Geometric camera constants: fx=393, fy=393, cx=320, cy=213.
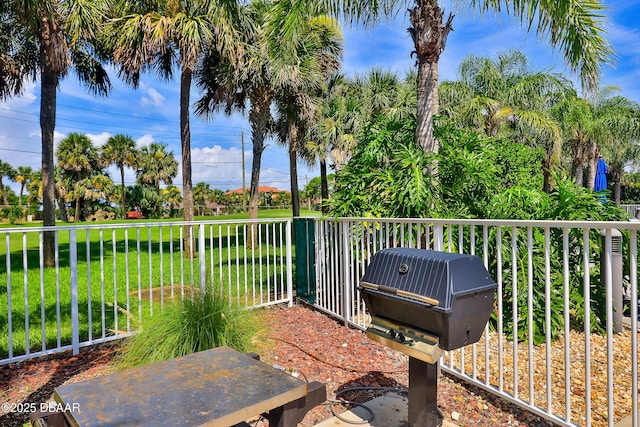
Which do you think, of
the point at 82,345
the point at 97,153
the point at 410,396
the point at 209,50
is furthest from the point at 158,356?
the point at 97,153

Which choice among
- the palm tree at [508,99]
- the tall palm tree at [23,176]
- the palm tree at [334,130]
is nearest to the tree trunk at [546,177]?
the palm tree at [508,99]

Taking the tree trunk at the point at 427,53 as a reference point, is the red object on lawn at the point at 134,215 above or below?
below

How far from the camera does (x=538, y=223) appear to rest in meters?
2.29

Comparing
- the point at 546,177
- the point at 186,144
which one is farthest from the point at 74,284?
the point at 546,177

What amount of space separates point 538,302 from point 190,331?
3.22m

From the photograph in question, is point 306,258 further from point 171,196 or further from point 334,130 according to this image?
point 171,196

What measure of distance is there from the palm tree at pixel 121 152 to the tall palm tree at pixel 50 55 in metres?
24.1

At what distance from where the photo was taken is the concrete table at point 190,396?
132 centimetres

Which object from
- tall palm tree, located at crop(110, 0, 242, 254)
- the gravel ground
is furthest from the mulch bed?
tall palm tree, located at crop(110, 0, 242, 254)

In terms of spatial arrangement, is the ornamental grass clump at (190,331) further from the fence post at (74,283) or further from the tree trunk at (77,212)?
the tree trunk at (77,212)

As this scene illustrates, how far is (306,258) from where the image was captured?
529 cm

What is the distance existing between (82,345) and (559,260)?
482cm

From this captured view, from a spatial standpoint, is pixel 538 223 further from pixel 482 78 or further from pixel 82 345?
pixel 482 78

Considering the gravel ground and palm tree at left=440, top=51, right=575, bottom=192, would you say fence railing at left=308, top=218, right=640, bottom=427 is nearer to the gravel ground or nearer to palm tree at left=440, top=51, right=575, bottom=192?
the gravel ground
